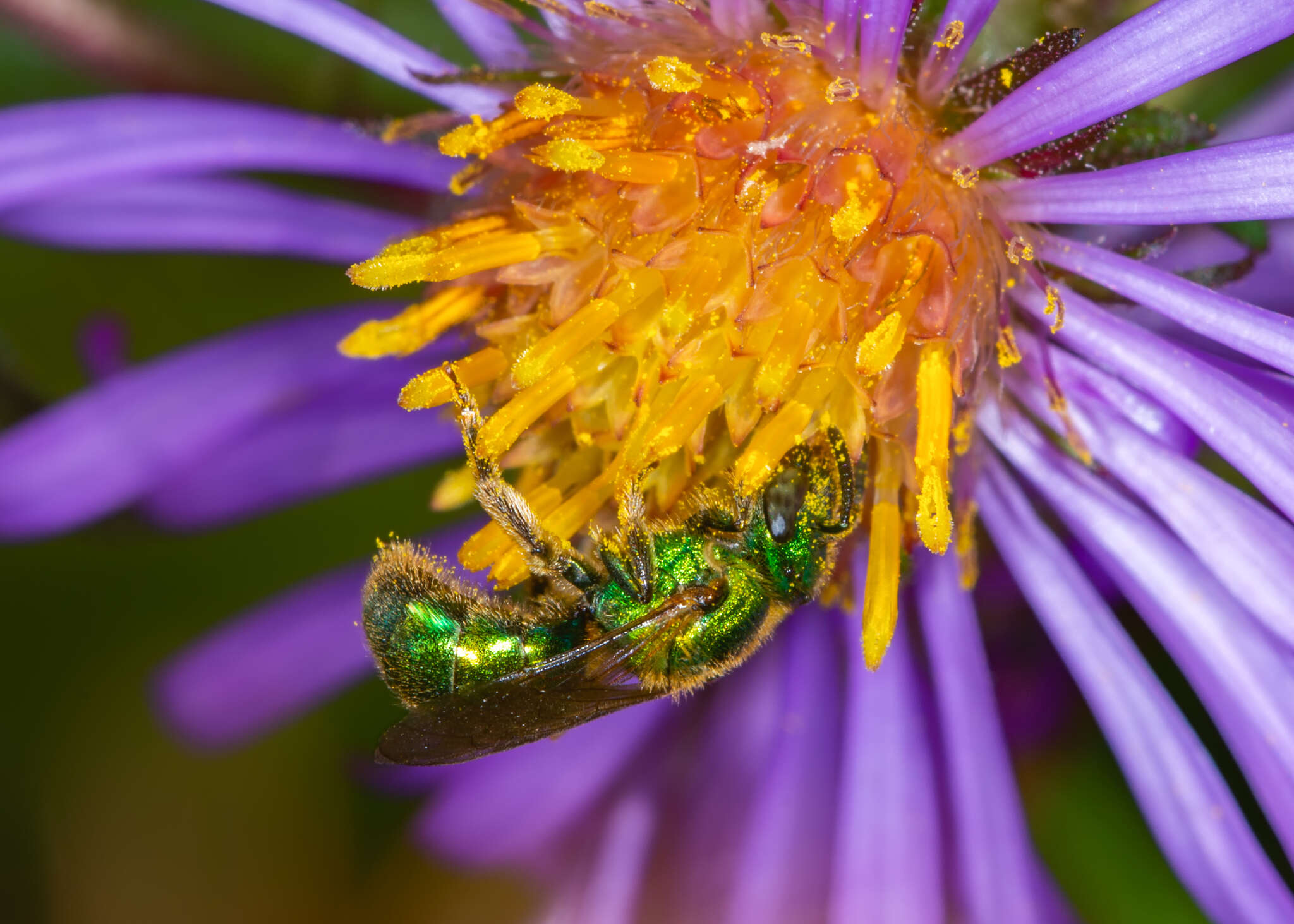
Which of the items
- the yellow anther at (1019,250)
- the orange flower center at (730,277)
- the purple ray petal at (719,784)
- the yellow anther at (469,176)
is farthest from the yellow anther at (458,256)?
the purple ray petal at (719,784)

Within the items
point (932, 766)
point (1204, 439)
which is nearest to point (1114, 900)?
point (932, 766)

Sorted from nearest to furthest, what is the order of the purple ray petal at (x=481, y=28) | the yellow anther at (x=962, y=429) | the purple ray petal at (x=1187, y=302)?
the purple ray petal at (x=1187, y=302)
the yellow anther at (x=962, y=429)
the purple ray petal at (x=481, y=28)

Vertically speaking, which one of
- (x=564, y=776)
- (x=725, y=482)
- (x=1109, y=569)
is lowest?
(x=564, y=776)

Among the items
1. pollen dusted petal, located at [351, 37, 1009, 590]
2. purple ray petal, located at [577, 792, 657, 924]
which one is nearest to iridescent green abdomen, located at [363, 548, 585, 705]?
pollen dusted petal, located at [351, 37, 1009, 590]

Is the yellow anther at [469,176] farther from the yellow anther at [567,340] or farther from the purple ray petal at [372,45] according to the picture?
the yellow anther at [567,340]

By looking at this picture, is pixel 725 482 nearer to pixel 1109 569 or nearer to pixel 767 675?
pixel 1109 569

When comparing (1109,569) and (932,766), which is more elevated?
(1109,569)

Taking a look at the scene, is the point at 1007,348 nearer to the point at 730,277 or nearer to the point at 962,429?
the point at 962,429

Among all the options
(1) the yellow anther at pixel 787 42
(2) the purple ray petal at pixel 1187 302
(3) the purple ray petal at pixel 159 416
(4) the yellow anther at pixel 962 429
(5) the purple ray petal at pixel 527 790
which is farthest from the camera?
(5) the purple ray petal at pixel 527 790
